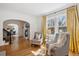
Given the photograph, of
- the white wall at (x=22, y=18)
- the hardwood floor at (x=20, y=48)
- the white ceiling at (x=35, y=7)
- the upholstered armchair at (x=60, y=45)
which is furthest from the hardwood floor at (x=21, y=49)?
the white ceiling at (x=35, y=7)

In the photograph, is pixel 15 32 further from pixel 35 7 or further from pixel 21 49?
pixel 35 7

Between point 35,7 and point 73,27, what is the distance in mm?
625

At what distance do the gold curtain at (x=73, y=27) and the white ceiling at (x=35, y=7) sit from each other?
14cm

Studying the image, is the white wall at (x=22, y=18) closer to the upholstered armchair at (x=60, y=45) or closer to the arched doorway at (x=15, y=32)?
the arched doorway at (x=15, y=32)

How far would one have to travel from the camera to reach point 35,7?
1437mm

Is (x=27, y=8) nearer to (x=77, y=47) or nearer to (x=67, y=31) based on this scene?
(x=67, y=31)

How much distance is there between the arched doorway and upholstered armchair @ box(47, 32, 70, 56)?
15.4 inches

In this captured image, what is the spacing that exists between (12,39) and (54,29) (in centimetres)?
64

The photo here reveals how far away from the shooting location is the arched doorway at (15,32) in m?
1.41

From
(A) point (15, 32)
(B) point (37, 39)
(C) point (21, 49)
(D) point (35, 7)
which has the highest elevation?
A: (D) point (35, 7)

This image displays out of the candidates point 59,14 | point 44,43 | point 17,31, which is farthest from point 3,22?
point 59,14

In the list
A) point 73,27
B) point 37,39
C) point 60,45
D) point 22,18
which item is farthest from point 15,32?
point 73,27

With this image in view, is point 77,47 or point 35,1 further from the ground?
point 35,1

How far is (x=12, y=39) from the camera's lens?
1435 mm
